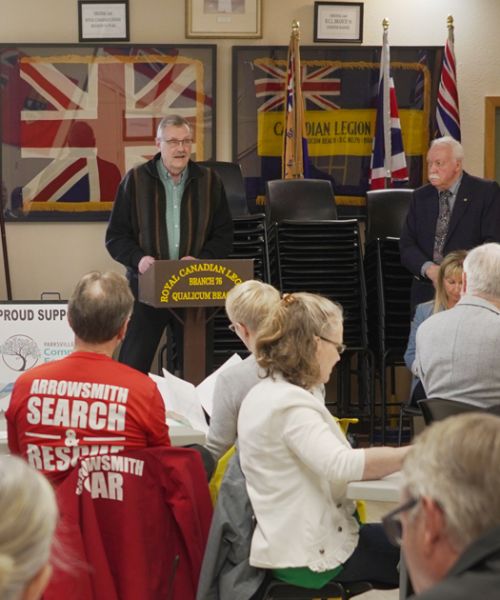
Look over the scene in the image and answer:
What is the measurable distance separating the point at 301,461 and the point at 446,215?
136 inches

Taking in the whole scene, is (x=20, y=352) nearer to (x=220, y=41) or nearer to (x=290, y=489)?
(x=290, y=489)

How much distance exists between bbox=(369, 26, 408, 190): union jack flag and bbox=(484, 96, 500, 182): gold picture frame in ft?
2.11

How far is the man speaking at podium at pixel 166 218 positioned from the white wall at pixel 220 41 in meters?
1.90

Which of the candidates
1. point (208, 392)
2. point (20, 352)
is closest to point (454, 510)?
point (208, 392)

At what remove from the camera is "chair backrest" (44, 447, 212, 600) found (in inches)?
90.4

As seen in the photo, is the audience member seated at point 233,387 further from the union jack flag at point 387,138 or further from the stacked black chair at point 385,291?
the union jack flag at point 387,138

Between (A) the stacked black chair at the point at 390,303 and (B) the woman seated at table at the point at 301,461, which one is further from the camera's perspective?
(A) the stacked black chair at the point at 390,303

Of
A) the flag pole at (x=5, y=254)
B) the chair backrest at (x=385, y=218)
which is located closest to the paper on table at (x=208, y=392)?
the chair backrest at (x=385, y=218)

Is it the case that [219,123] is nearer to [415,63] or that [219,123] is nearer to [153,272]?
[415,63]

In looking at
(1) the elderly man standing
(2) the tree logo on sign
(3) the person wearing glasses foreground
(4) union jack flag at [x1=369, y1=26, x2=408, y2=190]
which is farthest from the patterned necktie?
(3) the person wearing glasses foreground

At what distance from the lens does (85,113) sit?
6.75 meters

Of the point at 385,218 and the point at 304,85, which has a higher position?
the point at 304,85

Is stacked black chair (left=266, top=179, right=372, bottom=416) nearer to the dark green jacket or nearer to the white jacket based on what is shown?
the dark green jacket

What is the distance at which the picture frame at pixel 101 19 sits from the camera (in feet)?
22.0
